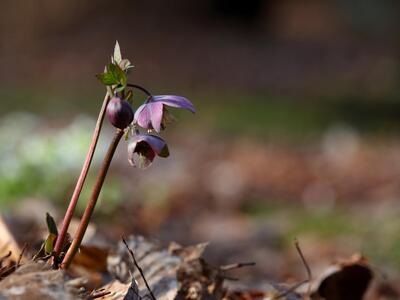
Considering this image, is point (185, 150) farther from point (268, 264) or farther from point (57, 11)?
point (57, 11)

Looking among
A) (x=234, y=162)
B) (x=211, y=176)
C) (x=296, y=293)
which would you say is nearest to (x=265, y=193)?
(x=211, y=176)

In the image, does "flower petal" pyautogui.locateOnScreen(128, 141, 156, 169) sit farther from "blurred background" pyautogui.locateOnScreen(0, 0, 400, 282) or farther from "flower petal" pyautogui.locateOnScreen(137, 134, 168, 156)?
"blurred background" pyautogui.locateOnScreen(0, 0, 400, 282)

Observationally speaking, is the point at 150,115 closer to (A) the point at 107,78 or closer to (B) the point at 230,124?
(A) the point at 107,78

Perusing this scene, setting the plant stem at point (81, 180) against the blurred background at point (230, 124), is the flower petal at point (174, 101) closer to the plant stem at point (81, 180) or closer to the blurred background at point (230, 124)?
the plant stem at point (81, 180)

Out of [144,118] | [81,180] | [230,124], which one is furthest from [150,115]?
[230,124]

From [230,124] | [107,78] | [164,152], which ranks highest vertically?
[230,124]

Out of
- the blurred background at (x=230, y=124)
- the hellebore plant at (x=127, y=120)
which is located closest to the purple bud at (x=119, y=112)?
the hellebore plant at (x=127, y=120)
